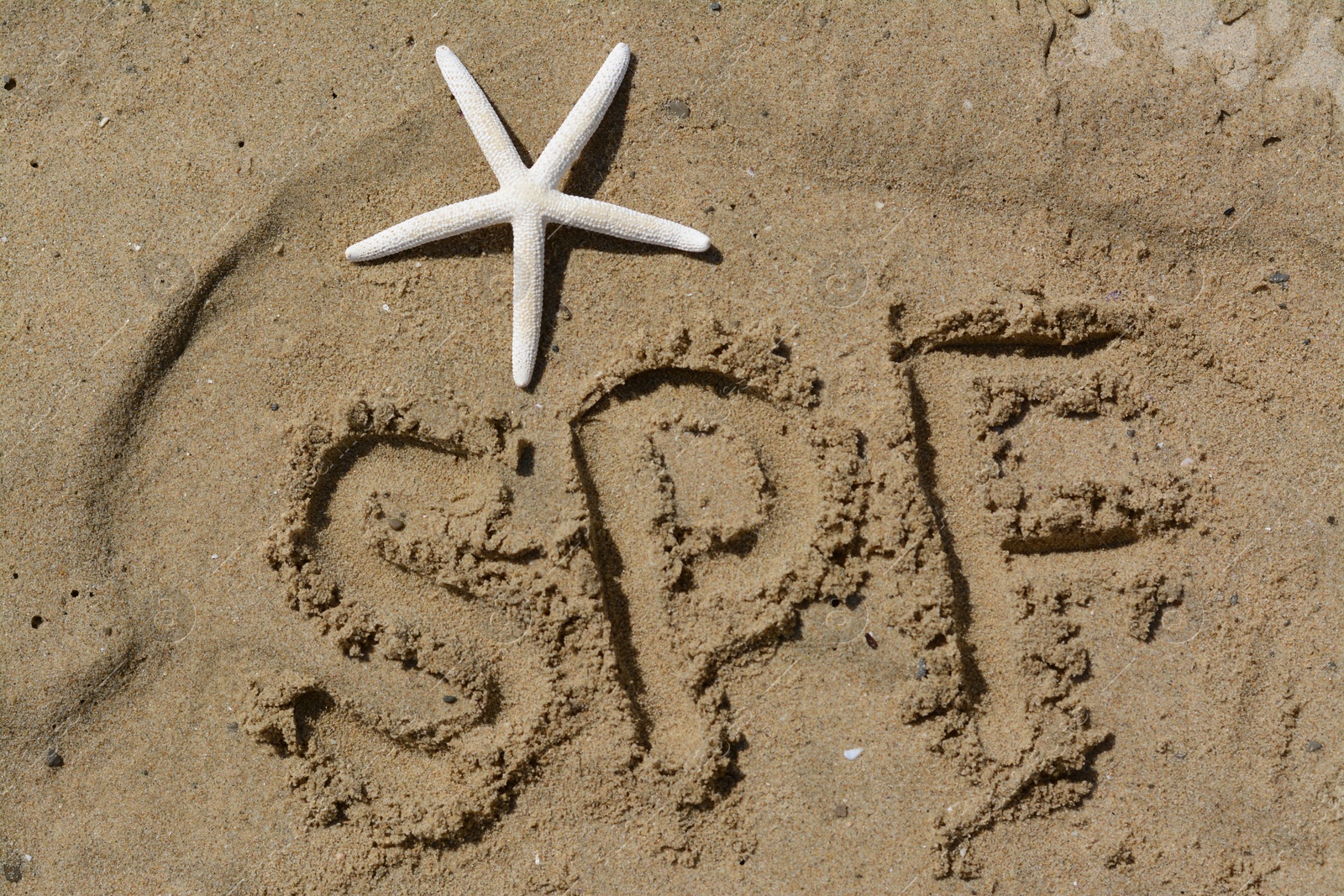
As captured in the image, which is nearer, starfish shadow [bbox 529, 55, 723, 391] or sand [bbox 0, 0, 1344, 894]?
sand [bbox 0, 0, 1344, 894]

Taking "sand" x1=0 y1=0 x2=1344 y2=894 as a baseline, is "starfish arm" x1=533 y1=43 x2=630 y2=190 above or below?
above

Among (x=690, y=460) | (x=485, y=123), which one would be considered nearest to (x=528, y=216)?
(x=485, y=123)

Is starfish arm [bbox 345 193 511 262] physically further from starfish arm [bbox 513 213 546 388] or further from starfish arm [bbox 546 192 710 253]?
starfish arm [bbox 546 192 710 253]

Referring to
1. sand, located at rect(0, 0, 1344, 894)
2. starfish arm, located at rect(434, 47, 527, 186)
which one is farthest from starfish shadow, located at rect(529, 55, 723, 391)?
starfish arm, located at rect(434, 47, 527, 186)

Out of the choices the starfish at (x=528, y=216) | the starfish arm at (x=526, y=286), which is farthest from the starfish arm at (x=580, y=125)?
the starfish arm at (x=526, y=286)

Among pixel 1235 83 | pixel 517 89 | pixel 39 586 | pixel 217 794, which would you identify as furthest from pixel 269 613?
pixel 1235 83

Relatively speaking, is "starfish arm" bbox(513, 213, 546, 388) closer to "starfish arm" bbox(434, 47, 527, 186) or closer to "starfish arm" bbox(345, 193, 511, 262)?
"starfish arm" bbox(345, 193, 511, 262)

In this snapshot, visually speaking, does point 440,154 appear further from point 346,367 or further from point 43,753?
point 43,753
